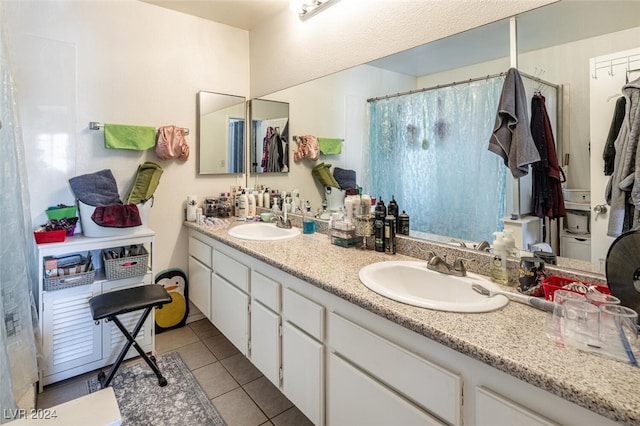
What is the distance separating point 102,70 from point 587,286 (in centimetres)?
301

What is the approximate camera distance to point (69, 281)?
1987mm

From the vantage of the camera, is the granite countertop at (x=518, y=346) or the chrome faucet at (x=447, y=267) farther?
the chrome faucet at (x=447, y=267)

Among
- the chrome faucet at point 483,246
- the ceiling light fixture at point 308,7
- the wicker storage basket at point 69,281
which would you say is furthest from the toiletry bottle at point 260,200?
the chrome faucet at point 483,246

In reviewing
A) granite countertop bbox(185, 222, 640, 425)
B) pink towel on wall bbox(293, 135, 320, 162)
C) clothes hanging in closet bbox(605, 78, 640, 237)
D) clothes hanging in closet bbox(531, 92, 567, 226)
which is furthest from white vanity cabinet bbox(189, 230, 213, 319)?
clothes hanging in closet bbox(605, 78, 640, 237)

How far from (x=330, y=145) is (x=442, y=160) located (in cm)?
84

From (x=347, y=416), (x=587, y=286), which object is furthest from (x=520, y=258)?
(x=347, y=416)

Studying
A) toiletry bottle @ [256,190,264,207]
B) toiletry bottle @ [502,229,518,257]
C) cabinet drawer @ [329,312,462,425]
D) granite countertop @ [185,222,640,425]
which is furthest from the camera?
toiletry bottle @ [256,190,264,207]

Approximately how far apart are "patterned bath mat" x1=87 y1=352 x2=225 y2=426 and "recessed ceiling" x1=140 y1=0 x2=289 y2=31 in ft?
8.65

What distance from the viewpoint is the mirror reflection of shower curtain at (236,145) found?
2.95 metres

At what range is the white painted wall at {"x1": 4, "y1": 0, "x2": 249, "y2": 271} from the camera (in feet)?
6.98

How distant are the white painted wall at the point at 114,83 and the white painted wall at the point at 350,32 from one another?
1.24ft

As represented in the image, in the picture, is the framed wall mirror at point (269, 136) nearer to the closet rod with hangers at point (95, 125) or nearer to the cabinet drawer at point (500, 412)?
the closet rod with hangers at point (95, 125)

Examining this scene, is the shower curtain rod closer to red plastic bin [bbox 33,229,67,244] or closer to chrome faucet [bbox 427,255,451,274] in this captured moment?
chrome faucet [bbox 427,255,451,274]

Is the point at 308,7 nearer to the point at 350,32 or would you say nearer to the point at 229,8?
the point at 350,32
